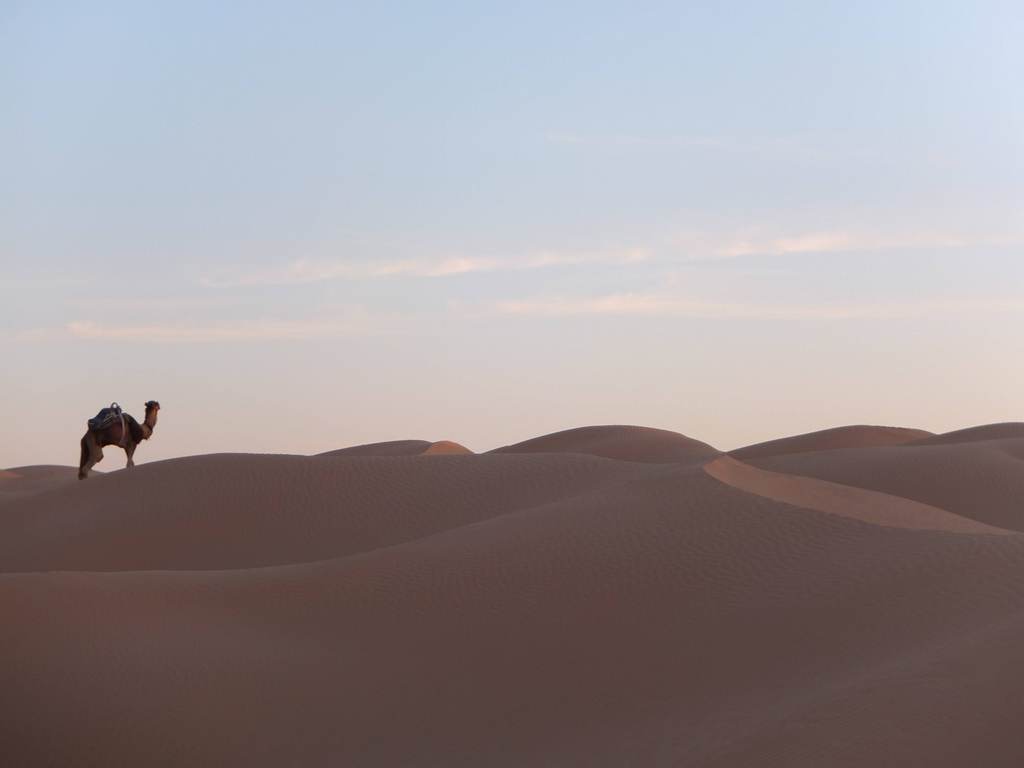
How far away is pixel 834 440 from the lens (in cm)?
3684

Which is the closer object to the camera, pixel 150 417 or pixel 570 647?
pixel 570 647

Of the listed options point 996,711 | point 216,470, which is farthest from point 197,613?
point 216,470

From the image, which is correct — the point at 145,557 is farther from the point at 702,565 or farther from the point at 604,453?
the point at 604,453

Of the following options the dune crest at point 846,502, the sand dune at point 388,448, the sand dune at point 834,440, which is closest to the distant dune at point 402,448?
the sand dune at point 388,448

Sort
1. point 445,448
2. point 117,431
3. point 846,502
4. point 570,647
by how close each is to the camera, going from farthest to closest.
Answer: point 445,448 < point 117,431 < point 846,502 < point 570,647

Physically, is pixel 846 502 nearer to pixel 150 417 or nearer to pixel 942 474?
pixel 942 474

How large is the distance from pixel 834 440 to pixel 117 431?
20.0m

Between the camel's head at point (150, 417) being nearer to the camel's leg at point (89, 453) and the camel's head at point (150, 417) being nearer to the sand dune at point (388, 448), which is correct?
the camel's leg at point (89, 453)

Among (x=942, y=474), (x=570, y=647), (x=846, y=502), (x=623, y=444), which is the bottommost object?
(x=570, y=647)

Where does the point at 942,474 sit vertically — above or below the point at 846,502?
above

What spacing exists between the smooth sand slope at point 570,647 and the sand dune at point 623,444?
68.3ft

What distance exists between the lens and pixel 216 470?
20703mm

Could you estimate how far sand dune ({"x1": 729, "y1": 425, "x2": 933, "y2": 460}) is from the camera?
3588cm

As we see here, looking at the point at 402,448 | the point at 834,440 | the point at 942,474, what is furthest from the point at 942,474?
the point at 402,448
